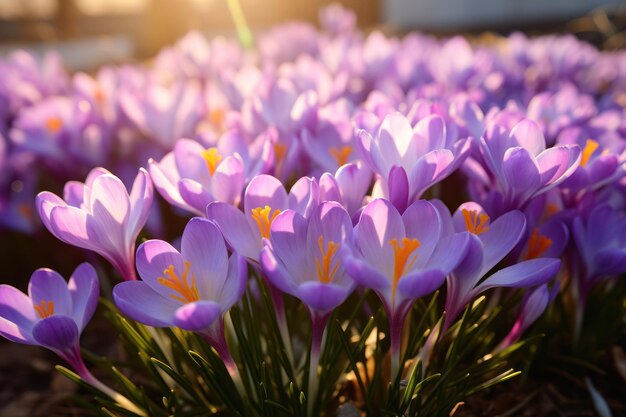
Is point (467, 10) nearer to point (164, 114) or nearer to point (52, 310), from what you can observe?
point (164, 114)

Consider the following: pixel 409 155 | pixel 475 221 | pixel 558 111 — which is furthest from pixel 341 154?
pixel 558 111

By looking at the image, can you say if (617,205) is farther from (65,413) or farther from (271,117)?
(65,413)

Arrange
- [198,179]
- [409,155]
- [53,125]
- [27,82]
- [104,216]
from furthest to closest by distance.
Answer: [27,82] → [53,125] → [198,179] → [409,155] → [104,216]

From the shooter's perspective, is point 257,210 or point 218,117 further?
point 218,117

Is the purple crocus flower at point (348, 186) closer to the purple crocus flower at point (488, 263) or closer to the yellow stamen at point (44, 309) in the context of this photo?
the purple crocus flower at point (488, 263)

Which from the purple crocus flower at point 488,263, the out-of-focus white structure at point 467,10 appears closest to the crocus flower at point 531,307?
the purple crocus flower at point 488,263

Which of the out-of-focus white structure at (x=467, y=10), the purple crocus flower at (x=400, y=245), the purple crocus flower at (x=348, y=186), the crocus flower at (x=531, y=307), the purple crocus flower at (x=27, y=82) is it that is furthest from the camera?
the out-of-focus white structure at (x=467, y=10)

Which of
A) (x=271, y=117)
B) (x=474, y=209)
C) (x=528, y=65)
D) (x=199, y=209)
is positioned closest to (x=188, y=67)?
(x=271, y=117)

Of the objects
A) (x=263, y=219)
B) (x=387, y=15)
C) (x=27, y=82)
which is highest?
(x=387, y=15)
